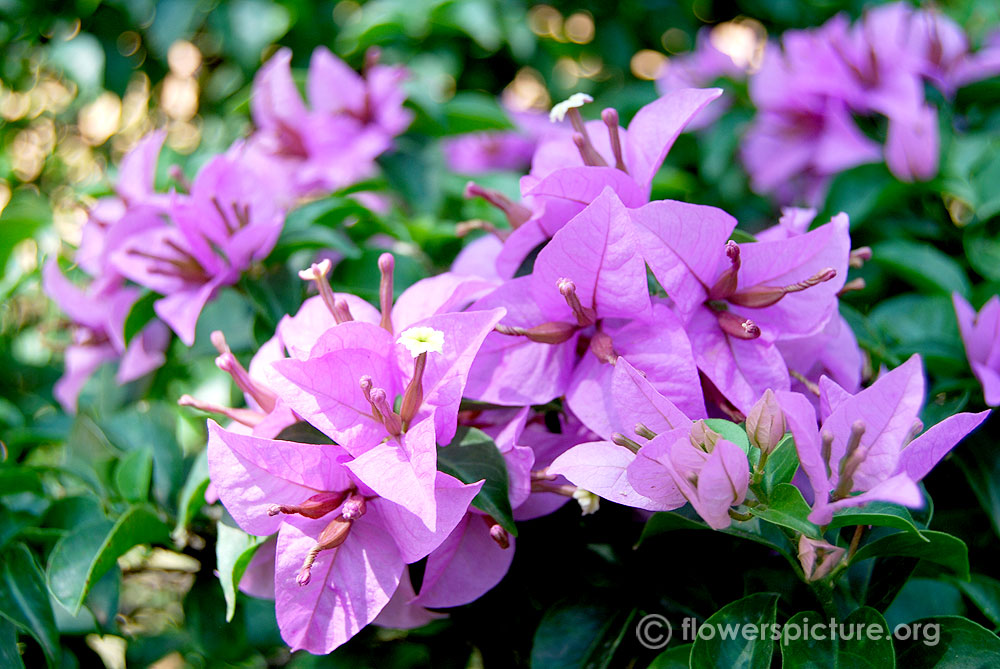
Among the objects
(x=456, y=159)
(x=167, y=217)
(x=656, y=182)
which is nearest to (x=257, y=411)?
(x=167, y=217)

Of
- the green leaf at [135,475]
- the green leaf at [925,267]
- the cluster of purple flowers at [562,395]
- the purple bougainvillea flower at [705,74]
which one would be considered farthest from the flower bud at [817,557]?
the purple bougainvillea flower at [705,74]

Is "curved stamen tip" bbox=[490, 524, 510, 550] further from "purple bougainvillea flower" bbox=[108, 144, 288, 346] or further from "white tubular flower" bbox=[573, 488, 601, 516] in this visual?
"purple bougainvillea flower" bbox=[108, 144, 288, 346]

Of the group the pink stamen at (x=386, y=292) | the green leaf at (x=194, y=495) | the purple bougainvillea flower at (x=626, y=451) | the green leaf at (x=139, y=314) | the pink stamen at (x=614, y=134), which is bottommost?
the green leaf at (x=194, y=495)

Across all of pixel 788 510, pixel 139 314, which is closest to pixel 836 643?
pixel 788 510

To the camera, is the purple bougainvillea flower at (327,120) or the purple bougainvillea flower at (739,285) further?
the purple bougainvillea flower at (327,120)

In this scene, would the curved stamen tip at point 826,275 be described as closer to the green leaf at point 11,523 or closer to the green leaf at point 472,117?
the green leaf at point 472,117
